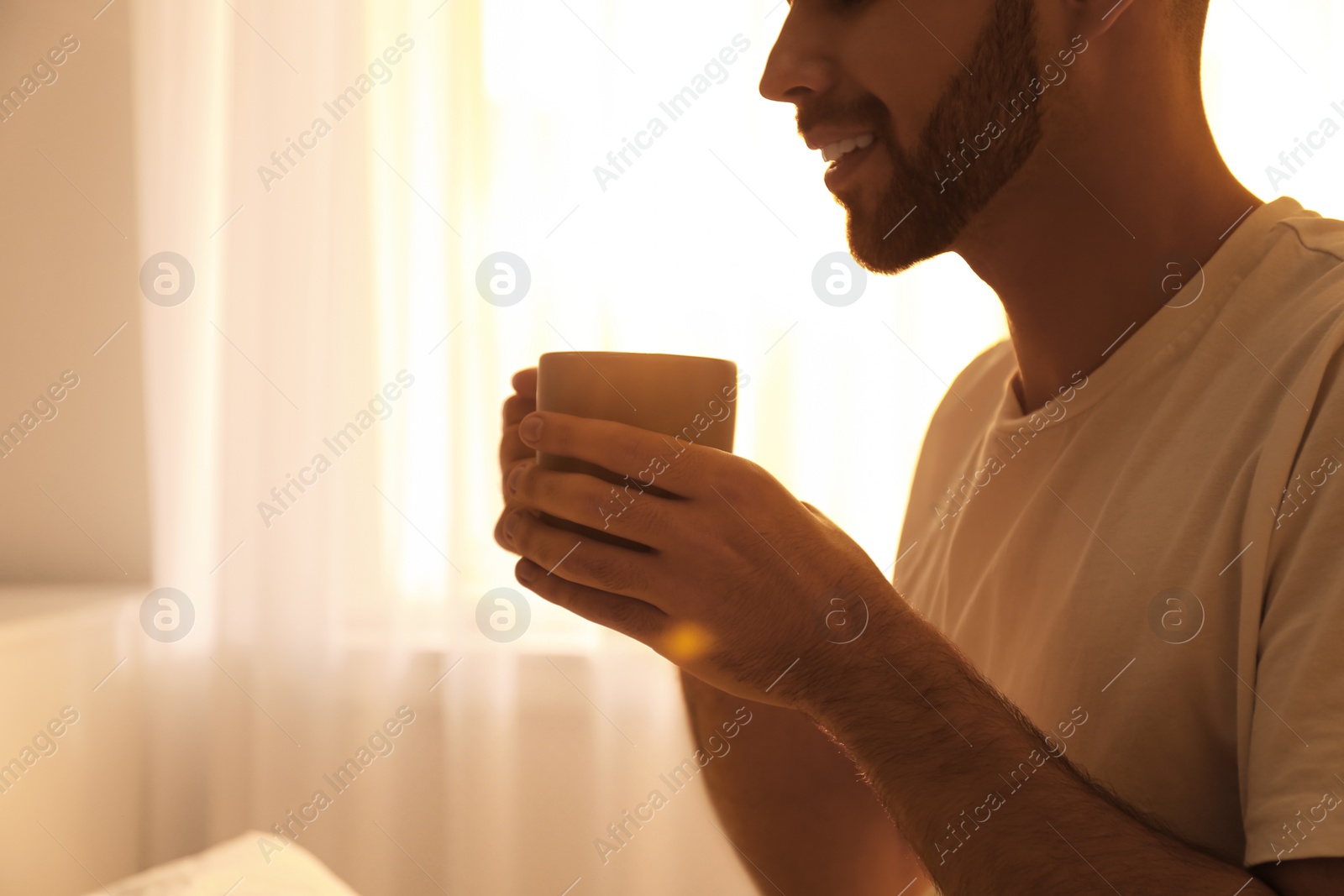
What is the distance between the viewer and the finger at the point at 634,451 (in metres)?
0.55

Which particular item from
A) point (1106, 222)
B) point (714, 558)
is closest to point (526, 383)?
point (714, 558)

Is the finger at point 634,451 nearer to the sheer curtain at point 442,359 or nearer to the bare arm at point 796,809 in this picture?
the bare arm at point 796,809

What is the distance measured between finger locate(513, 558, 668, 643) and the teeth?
0.48 meters

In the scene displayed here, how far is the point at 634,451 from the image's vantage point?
1.81ft

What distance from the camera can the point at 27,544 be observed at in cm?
191

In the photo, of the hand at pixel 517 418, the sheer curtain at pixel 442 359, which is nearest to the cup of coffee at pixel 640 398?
the hand at pixel 517 418

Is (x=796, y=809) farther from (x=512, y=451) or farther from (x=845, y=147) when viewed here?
(x=845, y=147)

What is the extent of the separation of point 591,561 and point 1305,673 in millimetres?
386

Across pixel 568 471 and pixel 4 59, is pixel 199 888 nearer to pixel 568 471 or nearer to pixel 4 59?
pixel 568 471

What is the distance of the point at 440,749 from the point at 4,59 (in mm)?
1745

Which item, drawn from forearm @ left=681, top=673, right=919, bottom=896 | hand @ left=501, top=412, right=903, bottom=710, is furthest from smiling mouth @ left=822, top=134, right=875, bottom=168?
forearm @ left=681, top=673, right=919, bottom=896

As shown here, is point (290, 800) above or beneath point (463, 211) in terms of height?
beneath

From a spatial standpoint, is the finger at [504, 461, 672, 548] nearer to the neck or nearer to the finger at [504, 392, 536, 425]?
the finger at [504, 392, 536, 425]

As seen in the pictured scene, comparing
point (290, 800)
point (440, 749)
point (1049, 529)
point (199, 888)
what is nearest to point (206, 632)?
point (290, 800)
